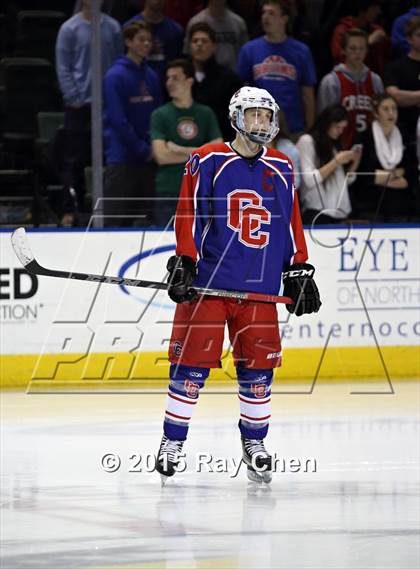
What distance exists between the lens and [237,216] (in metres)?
5.44

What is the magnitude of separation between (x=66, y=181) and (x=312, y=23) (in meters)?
2.14

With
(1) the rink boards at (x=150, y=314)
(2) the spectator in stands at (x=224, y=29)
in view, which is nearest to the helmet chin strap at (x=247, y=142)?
(1) the rink boards at (x=150, y=314)

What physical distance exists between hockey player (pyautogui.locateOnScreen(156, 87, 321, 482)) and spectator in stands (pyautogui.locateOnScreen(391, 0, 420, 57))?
12.3ft

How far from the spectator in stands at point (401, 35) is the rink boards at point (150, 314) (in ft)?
4.62

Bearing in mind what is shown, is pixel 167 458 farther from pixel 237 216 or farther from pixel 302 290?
pixel 237 216

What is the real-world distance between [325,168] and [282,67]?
2.50 ft

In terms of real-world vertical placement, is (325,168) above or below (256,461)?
above

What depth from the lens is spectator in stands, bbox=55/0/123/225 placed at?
8188 mm

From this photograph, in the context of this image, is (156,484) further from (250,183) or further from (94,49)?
(94,49)

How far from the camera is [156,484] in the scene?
555 centimetres

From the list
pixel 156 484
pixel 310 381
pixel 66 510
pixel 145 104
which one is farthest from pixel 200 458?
pixel 145 104

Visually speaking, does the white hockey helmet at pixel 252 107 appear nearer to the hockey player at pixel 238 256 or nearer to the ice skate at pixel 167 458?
the hockey player at pixel 238 256

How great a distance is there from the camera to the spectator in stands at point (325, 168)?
325 inches

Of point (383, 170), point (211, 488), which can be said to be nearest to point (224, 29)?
point (383, 170)
